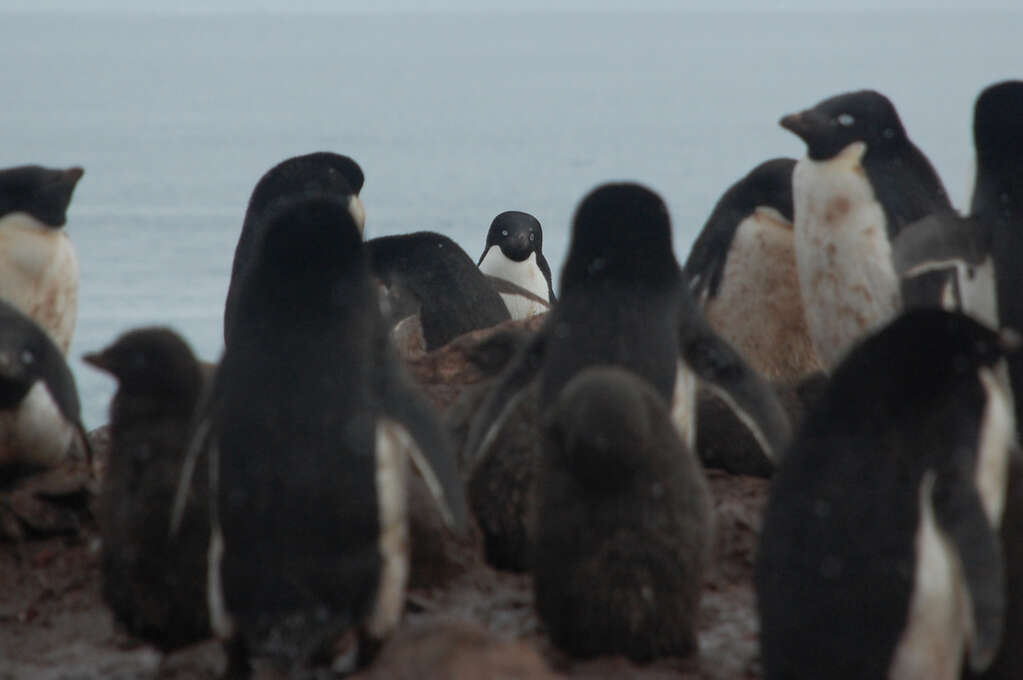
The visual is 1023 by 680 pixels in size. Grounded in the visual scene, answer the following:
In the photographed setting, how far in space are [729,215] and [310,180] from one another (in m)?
2.03

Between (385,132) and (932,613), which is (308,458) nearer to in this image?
(932,613)

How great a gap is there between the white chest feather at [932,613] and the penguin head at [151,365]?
4.83 ft

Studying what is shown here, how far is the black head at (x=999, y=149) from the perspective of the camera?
412 cm

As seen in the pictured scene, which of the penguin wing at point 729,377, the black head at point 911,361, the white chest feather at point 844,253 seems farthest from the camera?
the white chest feather at point 844,253

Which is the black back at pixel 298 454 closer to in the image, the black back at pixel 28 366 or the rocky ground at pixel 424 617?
the rocky ground at pixel 424 617

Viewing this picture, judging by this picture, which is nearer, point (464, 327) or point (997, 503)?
point (997, 503)

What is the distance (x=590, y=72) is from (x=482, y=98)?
19195 millimetres

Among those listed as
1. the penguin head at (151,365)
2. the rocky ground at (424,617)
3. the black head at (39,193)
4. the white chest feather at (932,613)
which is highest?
the black head at (39,193)

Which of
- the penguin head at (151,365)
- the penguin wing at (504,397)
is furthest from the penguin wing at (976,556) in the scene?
the penguin head at (151,365)

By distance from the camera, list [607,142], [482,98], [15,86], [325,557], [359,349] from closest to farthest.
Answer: [325,557] < [359,349] < [607,142] < [15,86] < [482,98]

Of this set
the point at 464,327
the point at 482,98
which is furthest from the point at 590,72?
the point at 464,327

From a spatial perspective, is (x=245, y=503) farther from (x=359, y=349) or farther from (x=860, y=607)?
(x=860, y=607)

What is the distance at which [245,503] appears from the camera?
8.58ft

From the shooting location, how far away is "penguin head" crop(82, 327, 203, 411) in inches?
119
